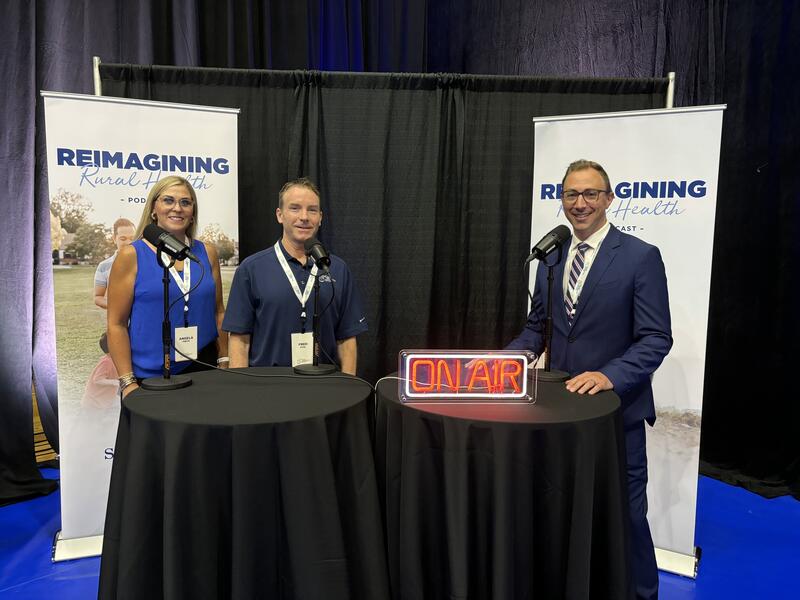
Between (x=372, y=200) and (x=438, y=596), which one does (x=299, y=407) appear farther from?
(x=372, y=200)

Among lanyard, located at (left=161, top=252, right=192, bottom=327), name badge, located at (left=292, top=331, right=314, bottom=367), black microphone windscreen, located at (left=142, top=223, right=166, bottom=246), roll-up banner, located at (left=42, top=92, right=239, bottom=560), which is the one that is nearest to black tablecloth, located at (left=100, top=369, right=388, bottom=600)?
black microphone windscreen, located at (left=142, top=223, right=166, bottom=246)

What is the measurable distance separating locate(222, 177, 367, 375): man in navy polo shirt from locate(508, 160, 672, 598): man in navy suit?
34.3 inches

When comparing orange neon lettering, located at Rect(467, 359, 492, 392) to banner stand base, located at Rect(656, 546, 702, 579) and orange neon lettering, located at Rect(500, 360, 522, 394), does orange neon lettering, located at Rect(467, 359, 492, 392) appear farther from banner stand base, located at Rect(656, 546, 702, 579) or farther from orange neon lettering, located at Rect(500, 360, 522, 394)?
banner stand base, located at Rect(656, 546, 702, 579)

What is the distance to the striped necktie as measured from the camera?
7.29ft

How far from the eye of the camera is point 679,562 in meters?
2.85

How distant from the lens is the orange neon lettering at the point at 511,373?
1676 millimetres

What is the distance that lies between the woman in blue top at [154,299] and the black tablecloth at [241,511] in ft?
3.19

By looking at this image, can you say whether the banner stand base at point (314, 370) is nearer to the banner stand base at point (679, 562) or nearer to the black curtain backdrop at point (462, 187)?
the black curtain backdrop at point (462, 187)

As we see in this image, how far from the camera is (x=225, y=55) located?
416 centimetres

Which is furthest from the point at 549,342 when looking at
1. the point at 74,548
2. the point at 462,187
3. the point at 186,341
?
the point at 74,548

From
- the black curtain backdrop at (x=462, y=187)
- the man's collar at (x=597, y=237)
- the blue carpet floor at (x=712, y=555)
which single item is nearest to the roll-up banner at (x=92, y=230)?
the blue carpet floor at (x=712, y=555)

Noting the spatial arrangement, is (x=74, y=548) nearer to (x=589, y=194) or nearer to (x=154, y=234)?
(x=154, y=234)

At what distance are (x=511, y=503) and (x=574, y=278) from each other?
1.03m

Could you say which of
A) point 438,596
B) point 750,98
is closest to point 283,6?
point 750,98
